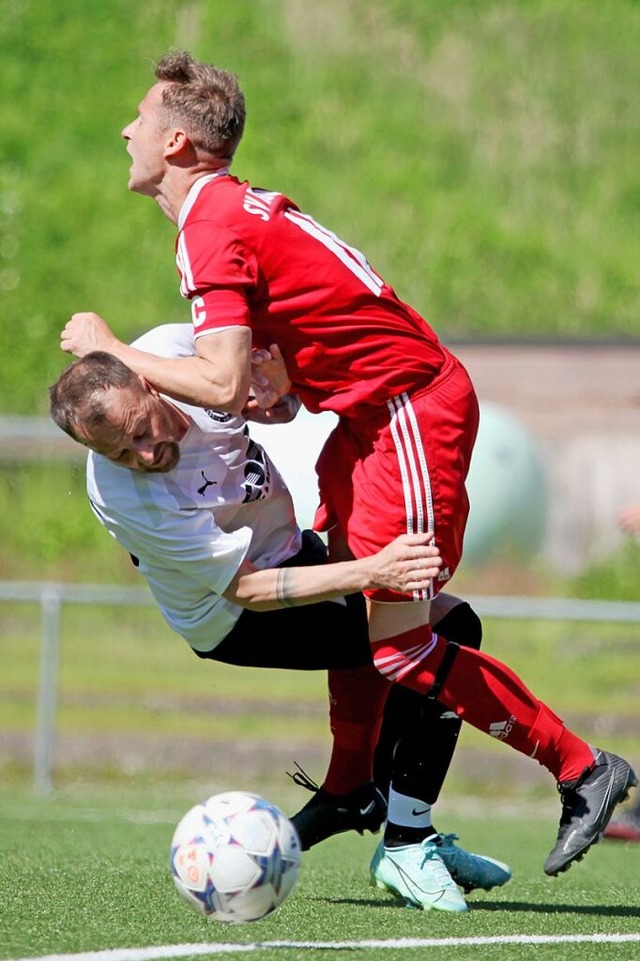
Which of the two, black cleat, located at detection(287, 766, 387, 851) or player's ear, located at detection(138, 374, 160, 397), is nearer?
player's ear, located at detection(138, 374, 160, 397)

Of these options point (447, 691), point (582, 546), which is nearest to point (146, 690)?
point (582, 546)

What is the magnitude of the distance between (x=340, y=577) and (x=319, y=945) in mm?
1075

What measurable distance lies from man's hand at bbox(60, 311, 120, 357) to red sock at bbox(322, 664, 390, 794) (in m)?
1.48

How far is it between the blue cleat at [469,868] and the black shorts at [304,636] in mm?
667

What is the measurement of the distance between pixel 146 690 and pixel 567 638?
3.69 m

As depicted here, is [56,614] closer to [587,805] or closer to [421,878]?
[421,878]

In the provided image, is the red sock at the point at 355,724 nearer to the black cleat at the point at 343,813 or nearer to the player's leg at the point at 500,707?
the black cleat at the point at 343,813

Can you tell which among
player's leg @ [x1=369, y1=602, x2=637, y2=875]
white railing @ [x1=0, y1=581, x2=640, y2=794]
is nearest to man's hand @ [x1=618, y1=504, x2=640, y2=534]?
player's leg @ [x1=369, y1=602, x2=637, y2=875]

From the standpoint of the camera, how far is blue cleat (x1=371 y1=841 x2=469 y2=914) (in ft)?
16.2

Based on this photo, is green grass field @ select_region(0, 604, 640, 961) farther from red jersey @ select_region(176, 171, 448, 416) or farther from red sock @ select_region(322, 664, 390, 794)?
red jersey @ select_region(176, 171, 448, 416)

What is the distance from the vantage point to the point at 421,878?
4.96 metres

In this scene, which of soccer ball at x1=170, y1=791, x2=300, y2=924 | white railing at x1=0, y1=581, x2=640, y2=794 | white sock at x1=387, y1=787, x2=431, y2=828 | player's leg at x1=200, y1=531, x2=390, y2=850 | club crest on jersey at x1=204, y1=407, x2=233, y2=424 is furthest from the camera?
white railing at x1=0, y1=581, x2=640, y2=794

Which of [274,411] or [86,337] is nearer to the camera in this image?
[86,337]

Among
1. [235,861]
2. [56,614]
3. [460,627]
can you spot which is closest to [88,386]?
[235,861]
